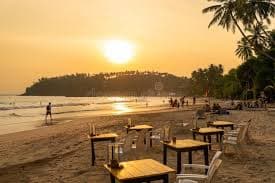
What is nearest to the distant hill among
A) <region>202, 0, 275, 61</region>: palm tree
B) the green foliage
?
the green foliage

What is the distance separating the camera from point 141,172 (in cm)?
462

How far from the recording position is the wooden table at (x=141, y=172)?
445 centimetres

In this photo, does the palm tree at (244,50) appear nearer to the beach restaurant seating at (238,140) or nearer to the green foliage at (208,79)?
the green foliage at (208,79)

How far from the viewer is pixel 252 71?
6253 centimetres

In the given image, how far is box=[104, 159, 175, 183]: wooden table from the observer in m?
4.45

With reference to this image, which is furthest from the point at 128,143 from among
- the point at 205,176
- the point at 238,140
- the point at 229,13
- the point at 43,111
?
the point at 43,111

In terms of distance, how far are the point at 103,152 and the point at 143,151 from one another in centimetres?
159

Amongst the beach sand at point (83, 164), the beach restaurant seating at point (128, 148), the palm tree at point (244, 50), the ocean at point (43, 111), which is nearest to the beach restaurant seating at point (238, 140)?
the beach sand at point (83, 164)

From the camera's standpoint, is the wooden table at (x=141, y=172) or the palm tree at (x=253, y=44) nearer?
the wooden table at (x=141, y=172)

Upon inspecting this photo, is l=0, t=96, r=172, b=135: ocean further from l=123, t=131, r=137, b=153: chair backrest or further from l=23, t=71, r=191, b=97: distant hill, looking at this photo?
l=23, t=71, r=191, b=97: distant hill

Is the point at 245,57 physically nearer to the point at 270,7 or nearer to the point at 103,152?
the point at 270,7

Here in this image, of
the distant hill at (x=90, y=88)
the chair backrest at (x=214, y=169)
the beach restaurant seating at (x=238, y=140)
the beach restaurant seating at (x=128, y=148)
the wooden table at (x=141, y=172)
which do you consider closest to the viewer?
the wooden table at (x=141, y=172)

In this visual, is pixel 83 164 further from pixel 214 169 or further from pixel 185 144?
pixel 214 169

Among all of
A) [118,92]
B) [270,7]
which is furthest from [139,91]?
[270,7]
